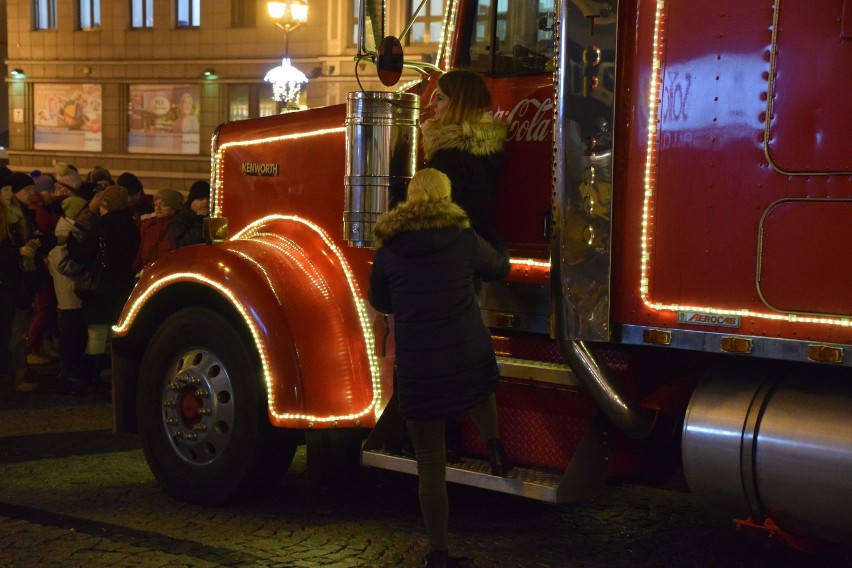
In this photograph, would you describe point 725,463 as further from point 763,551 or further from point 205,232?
point 205,232

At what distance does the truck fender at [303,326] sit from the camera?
5.84 meters

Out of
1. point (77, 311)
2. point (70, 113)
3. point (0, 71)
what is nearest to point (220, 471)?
point (77, 311)

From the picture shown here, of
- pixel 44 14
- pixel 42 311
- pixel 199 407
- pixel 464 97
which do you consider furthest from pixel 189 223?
pixel 44 14

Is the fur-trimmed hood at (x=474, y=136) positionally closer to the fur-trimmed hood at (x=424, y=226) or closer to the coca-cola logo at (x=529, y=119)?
the coca-cola logo at (x=529, y=119)

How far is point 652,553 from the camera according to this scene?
18.6 feet

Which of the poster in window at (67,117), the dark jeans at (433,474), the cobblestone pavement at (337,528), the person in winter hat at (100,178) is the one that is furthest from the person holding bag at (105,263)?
the poster in window at (67,117)

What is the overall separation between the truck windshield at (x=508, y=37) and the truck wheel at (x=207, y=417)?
1.82 metres

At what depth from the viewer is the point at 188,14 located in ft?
113

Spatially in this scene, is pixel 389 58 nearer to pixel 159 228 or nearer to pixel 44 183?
pixel 159 228

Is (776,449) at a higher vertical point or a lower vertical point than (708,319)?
lower

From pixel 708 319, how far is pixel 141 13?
107 ft

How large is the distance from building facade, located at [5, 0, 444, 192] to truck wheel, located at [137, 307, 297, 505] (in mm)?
24750

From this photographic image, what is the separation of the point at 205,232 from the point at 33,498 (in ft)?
5.53

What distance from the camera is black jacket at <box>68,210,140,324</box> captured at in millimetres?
9680
